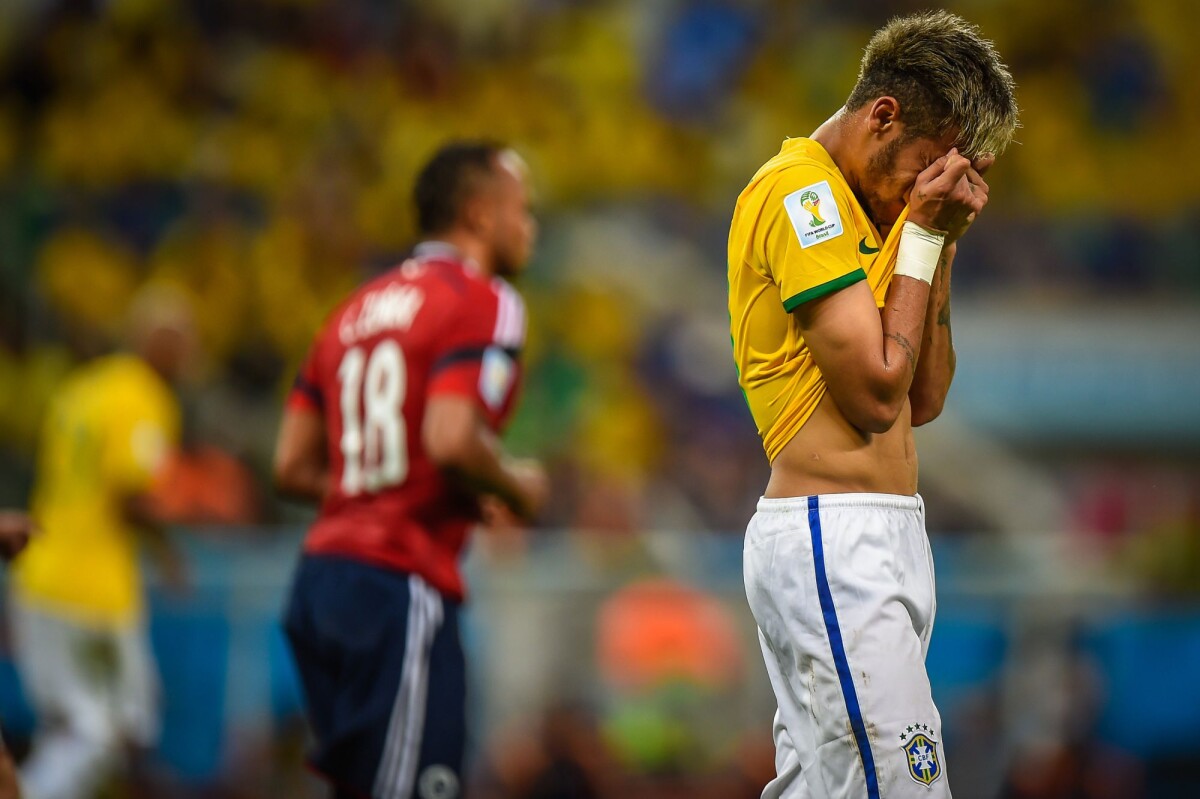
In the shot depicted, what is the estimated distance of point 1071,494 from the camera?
10.9 meters

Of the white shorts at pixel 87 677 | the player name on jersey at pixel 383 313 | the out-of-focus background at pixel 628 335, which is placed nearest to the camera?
the player name on jersey at pixel 383 313

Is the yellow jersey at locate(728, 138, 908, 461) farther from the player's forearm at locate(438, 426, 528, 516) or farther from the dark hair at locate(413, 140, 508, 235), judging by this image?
the dark hair at locate(413, 140, 508, 235)

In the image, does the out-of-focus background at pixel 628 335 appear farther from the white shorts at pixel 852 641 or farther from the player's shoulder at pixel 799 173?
the player's shoulder at pixel 799 173

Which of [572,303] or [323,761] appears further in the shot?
[572,303]

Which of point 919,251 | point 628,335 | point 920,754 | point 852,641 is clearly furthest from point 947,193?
point 628,335

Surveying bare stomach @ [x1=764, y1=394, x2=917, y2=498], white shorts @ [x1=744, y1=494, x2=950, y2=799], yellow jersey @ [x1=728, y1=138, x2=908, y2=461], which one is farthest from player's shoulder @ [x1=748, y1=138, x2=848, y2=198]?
white shorts @ [x1=744, y1=494, x2=950, y2=799]

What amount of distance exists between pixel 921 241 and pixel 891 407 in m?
0.36

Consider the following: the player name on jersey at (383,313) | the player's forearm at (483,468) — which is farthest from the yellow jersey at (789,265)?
the player name on jersey at (383,313)

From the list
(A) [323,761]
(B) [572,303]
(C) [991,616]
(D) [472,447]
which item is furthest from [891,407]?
(B) [572,303]

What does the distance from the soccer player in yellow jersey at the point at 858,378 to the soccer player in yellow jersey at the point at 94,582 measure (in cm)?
450

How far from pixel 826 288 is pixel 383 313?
176 centimetres

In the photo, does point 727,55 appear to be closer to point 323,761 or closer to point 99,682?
point 99,682

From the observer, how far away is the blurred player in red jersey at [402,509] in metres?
3.91

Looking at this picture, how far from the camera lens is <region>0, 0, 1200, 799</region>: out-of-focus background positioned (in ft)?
24.0
